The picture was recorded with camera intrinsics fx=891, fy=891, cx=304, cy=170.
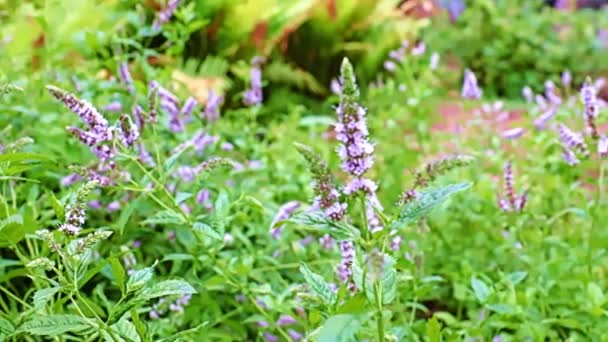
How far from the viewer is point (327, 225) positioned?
114 centimetres

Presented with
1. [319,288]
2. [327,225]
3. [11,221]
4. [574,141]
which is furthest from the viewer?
[574,141]

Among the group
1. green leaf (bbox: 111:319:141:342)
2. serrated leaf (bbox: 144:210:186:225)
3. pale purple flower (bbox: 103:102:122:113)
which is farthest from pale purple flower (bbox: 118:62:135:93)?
green leaf (bbox: 111:319:141:342)

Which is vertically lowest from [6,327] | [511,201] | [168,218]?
[6,327]

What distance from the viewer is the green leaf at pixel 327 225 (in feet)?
3.71

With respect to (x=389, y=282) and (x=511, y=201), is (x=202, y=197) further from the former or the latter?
(x=389, y=282)

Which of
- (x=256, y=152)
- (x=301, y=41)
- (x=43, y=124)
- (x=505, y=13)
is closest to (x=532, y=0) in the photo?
(x=505, y=13)

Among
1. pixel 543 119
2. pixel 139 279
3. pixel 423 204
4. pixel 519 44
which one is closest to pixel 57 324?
pixel 139 279

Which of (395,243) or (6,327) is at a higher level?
(395,243)

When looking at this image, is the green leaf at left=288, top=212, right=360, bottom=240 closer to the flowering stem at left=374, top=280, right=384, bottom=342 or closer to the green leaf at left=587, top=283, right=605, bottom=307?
the flowering stem at left=374, top=280, right=384, bottom=342

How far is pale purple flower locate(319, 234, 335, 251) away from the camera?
1820 millimetres

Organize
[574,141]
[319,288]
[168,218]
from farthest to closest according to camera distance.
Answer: [574,141], [168,218], [319,288]

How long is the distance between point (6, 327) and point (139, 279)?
0.22 metres

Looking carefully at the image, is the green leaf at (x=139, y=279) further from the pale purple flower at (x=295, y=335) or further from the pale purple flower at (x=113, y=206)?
the pale purple flower at (x=113, y=206)

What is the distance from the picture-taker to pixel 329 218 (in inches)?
45.1
